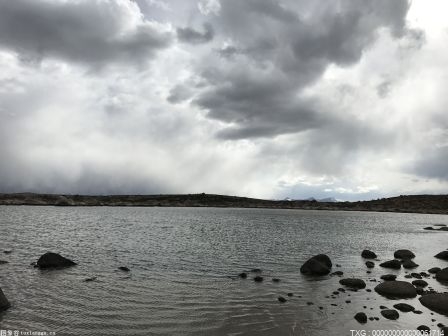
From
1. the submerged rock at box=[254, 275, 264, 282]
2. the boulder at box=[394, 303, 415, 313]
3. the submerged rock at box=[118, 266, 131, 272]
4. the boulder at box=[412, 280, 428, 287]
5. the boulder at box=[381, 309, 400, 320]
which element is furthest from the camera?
the submerged rock at box=[118, 266, 131, 272]

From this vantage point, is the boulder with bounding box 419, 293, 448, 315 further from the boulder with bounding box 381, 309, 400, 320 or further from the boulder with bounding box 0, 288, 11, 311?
the boulder with bounding box 0, 288, 11, 311

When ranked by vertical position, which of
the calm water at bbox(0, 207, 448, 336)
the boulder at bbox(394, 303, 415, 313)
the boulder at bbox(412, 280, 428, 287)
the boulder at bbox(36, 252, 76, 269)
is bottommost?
the calm water at bbox(0, 207, 448, 336)

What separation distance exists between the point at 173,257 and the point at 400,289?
24007mm

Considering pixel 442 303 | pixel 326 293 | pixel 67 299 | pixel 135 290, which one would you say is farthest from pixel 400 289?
pixel 67 299

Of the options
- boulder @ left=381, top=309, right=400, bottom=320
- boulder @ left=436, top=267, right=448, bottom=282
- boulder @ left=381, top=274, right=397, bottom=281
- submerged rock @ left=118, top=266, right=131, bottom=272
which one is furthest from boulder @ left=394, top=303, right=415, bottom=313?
submerged rock @ left=118, top=266, right=131, bottom=272

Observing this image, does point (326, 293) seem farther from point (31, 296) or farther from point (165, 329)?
point (31, 296)

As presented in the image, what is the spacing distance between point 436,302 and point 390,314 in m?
4.42

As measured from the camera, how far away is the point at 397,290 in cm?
2525

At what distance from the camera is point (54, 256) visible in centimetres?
3189

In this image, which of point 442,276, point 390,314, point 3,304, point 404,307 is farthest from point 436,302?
point 3,304

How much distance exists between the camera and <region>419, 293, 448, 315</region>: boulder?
21.5 metres

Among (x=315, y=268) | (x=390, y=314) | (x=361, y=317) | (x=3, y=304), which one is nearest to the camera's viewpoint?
(x=3, y=304)

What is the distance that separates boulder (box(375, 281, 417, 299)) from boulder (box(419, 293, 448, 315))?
1.60m

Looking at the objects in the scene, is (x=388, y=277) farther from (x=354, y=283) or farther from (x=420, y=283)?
(x=354, y=283)
